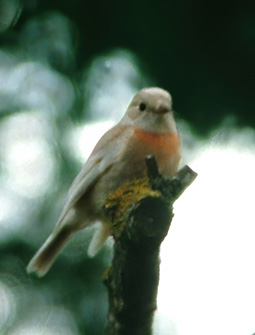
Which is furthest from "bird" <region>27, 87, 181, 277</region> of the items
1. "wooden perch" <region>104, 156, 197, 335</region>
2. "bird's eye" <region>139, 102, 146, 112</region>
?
"wooden perch" <region>104, 156, 197, 335</region>

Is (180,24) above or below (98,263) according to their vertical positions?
above

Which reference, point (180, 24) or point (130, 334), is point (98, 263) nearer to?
point (180, 24)

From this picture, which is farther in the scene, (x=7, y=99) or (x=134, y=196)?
(x=7, y=99)

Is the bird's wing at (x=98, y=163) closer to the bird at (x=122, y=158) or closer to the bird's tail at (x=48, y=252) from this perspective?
the bird at (x=122, y=158)

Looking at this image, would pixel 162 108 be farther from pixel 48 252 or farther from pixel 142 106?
pixel 48 252

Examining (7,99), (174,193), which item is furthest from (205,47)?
(7,99)

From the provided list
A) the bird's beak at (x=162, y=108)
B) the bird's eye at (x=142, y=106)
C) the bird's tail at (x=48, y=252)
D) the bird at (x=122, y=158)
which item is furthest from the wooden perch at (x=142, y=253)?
the bird's tail at (x=48, y=252)

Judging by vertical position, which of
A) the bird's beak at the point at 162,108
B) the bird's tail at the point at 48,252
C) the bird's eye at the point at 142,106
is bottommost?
the bird's tail at the point at 48,252
